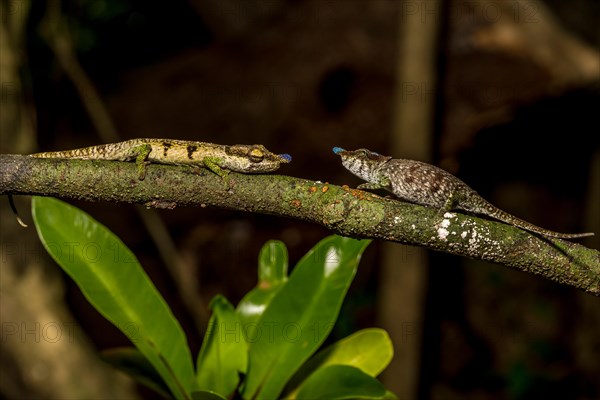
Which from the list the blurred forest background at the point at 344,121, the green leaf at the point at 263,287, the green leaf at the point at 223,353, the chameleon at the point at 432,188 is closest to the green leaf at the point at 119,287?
the green leaf at the point at 223,353

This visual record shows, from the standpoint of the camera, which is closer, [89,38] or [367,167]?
[367,167]

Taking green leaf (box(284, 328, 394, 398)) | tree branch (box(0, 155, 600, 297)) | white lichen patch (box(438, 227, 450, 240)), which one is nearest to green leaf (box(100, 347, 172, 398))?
green leaf (box(284, 328, 394, 398))

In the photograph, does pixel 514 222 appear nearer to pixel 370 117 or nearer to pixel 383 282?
pixel 383 282

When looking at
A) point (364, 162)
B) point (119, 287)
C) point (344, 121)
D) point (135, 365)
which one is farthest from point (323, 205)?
point (344, 121)

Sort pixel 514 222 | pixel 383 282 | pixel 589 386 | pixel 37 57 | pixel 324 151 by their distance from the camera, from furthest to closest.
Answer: pixel 37 57
pixel 324 151
pixel 589 386
pixel 383 282
pixel 514 222

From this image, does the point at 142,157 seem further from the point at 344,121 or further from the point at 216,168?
the point at 344,121

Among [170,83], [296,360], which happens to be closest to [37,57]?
[170,83]

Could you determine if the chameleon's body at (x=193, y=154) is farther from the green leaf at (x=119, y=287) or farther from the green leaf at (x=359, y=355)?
the green leaf at (x=359, y=355)

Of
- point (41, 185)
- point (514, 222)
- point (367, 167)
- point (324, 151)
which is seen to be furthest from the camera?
point (324, 151)

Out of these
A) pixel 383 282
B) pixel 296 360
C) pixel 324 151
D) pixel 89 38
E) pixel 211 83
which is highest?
pixel 89 38
